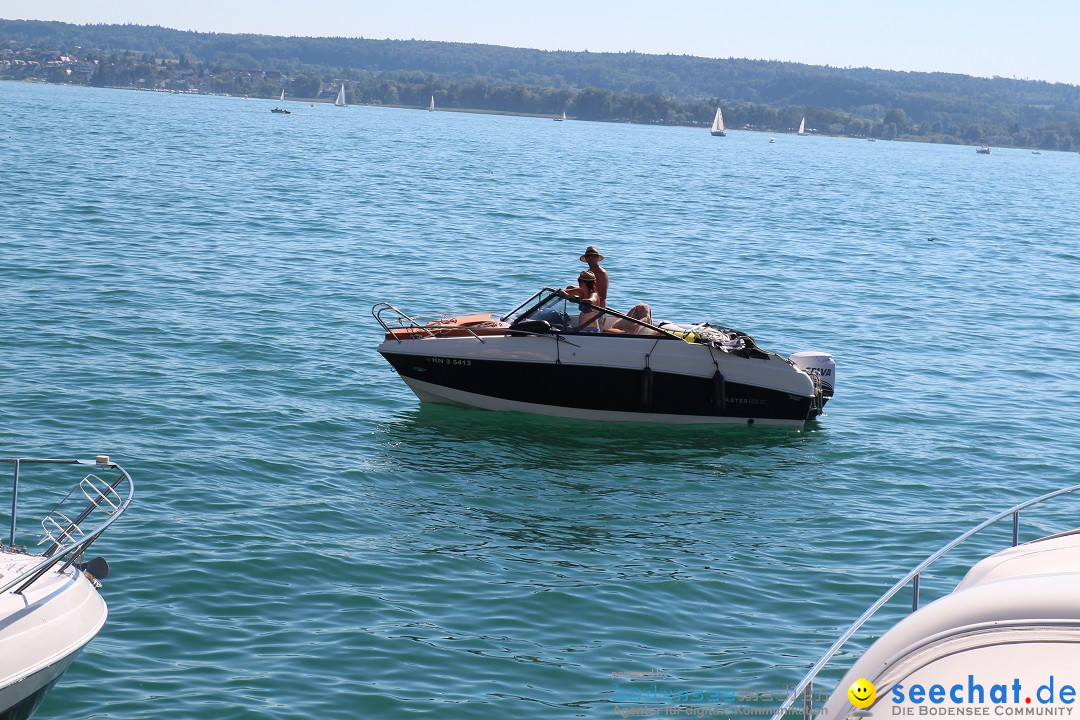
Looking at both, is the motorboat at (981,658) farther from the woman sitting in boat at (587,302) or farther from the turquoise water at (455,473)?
the woman sitting in boat at (587,302)

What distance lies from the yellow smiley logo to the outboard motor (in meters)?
11.1

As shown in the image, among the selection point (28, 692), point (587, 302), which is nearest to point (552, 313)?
point (587, 302)

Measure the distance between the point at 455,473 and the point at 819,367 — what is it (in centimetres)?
541

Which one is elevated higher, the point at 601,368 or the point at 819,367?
the point at 819,367

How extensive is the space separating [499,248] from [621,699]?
2643cm

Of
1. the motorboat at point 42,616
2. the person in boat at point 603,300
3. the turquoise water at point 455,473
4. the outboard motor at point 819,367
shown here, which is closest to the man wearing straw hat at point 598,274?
the person in boat at point 603,300

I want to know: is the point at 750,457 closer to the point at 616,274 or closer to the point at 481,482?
the point at 481,482

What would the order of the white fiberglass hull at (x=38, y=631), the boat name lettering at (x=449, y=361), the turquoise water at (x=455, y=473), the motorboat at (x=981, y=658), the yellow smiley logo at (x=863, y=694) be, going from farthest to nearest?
the boat name lettering at (x=449, y=361), the turquoise water at (x=455, y=473), the white fiberglass hull at (x=38, y=631), the yellow smiley logo at (x=863, y=694), the motorboat at (x=981, y=658)

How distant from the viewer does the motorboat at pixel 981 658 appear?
14.2 feet

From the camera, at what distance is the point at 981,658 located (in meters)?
4.41

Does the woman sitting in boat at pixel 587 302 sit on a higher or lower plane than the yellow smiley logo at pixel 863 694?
higher

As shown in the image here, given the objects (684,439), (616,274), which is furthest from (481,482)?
(616,274)

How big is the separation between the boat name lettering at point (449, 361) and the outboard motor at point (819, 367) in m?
4.23

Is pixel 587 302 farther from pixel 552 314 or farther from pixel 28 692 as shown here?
pixel 28 692
